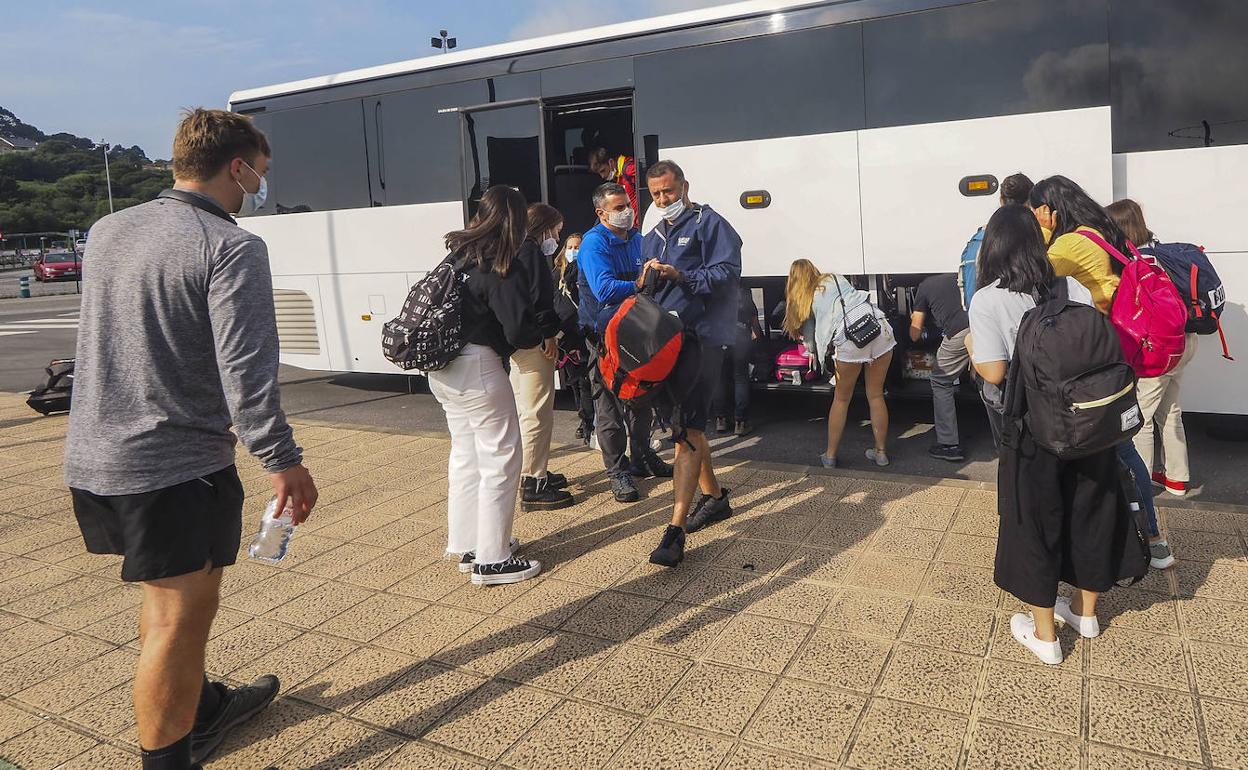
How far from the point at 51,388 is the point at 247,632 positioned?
7.15 m

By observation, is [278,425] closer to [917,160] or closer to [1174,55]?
[917,160]

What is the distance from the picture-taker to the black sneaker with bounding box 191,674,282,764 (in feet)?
9.25

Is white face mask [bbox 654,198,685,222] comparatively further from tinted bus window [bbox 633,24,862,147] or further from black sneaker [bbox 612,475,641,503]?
tinted bus window [bbox 633,24,862,147]

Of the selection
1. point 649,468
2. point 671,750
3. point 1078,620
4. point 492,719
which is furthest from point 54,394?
point 1078,620

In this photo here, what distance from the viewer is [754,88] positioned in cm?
668

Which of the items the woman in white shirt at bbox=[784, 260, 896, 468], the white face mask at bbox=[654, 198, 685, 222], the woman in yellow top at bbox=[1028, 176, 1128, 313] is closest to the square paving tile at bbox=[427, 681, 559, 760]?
the white face mask at bbox=[654, 198, 685, 222]

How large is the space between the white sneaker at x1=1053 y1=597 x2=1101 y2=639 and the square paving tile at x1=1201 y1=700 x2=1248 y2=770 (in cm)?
47

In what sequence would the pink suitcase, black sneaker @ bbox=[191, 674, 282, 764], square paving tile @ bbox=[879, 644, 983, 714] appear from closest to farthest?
1. black sneaker @ bbox=[191, 674, 282, 764]
2. square paving tile @ bbox=[879, 644, 983, 714]
3. the pink suitcase

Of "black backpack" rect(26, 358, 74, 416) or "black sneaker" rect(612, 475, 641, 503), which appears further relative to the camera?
"black backpack" rect(26, 358, 74, 416)

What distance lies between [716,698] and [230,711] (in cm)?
164

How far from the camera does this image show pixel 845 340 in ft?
19.3

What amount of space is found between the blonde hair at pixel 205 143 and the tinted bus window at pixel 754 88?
15.8 ft

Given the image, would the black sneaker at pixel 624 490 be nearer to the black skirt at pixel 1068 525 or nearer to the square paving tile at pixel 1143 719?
the black skirt at pixel 1068 525

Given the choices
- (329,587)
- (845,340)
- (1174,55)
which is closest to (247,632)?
(329,587)
